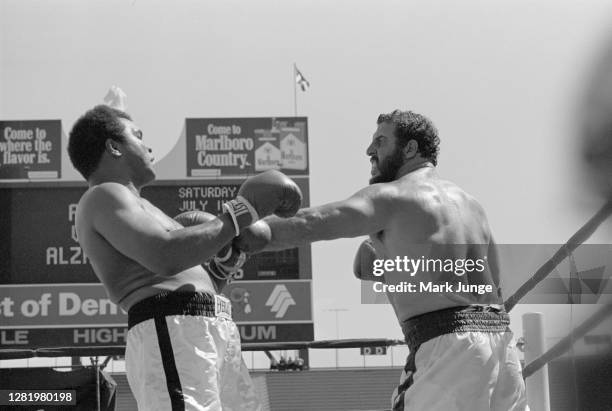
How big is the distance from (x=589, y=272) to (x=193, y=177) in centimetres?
888

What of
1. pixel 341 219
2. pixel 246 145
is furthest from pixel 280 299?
pixel 341 219

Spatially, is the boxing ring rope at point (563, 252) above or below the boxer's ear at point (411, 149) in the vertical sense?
below

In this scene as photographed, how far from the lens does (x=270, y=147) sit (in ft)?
39.1

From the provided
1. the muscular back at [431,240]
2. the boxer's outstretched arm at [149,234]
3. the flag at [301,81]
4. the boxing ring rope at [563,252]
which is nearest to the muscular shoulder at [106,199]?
the boxer's outstretched arm at [149,234]

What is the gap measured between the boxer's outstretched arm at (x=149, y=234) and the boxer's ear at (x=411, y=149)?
720 mm

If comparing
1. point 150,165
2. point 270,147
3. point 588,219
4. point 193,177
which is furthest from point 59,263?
point 588,219

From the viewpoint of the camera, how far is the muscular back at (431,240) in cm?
290

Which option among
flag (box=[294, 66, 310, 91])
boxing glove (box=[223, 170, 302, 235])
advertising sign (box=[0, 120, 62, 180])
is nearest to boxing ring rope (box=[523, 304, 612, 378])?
boxing glove (box=[223, 170, 302, 235])

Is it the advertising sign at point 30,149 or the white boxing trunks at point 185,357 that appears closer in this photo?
the white boxing trunks at point 185,357

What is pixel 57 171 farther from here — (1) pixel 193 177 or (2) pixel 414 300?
(2) pixel 414 300

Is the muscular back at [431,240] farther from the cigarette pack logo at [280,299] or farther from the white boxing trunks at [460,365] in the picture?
the cigarette pack logo at [280,299]

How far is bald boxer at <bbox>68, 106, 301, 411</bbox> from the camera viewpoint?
273 cm

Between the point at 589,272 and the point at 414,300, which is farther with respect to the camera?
the point at 589,272

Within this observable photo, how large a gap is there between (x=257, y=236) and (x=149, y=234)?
0.38m
